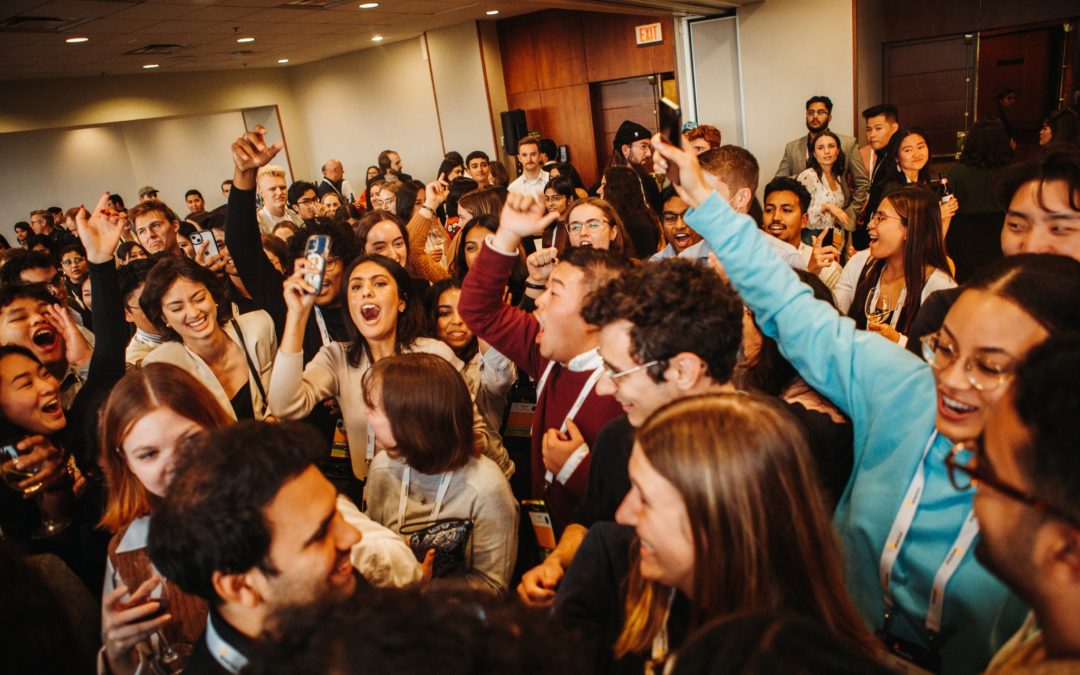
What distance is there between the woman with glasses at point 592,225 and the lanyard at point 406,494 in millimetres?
1652

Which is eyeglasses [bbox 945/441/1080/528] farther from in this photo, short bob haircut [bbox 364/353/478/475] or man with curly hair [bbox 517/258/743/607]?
short bob haircut [bbox 364/353/478/475]

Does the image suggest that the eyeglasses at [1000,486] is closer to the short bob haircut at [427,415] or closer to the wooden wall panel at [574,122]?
the short bob haircut at [427,415]

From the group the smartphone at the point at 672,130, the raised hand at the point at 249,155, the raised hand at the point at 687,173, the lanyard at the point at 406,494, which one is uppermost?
the raised hand at the point at 249,155

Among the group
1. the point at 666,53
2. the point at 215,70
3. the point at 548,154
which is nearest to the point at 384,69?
the point at 215,70

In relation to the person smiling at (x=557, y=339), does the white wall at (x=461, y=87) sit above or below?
above

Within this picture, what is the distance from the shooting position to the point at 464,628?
73cm

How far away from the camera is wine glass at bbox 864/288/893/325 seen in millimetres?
2893

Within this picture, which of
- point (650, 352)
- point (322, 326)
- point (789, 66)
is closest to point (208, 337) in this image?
point (322, 326)

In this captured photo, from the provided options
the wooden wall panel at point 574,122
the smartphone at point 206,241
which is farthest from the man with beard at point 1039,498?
the wooden wall panel at point 574,122

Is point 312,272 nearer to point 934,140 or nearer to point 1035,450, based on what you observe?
point 1035,450

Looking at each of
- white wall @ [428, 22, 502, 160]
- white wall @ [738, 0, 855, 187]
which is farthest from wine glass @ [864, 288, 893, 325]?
white wall @ [428, 22, 502, 160]

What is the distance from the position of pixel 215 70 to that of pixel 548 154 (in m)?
6.92

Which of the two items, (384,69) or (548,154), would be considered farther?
(384,69)

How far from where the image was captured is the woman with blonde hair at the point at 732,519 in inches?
41.6
